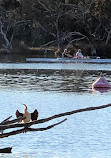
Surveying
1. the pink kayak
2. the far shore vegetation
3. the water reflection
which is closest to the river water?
the water reflection

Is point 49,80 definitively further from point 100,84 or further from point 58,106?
point 58,106

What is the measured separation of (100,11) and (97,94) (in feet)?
130

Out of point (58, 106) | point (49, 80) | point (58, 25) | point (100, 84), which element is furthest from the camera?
point (58, 25)

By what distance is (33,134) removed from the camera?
64.8 feet

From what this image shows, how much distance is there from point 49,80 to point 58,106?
11986 mm

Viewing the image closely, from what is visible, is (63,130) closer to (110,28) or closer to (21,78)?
(21,78)

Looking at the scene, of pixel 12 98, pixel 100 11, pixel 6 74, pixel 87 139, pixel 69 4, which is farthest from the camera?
pixel 69 4

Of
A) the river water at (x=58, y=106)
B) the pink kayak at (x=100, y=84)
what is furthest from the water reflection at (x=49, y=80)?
the pink kayak at (x=100, y=84)

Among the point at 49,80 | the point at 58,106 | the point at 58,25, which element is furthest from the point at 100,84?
the point at 58,25

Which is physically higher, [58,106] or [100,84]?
[100,84]

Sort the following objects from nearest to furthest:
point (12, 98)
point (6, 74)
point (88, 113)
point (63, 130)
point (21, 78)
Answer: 1. point (63, 130)
2. point (88, 113)
3. point (12, 98)
4. point (21, 78)
5. point (6, 74)

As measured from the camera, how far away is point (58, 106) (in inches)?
1075

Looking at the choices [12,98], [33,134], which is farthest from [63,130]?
[12,98]

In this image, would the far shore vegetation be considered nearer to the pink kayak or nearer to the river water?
the river water
